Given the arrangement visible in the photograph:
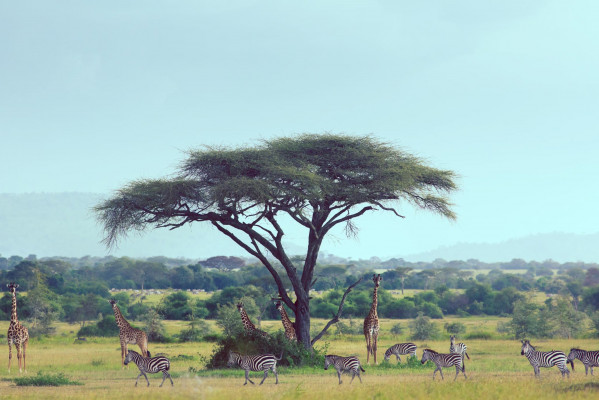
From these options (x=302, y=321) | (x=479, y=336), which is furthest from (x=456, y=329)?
(x=302, y=321)

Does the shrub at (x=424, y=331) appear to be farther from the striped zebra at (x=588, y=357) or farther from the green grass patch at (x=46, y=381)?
the green grass patch at (x=46, y=381)

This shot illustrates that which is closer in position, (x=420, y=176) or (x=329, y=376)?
(x=329, y=376)

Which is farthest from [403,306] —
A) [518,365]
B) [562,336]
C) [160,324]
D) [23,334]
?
[23,334]

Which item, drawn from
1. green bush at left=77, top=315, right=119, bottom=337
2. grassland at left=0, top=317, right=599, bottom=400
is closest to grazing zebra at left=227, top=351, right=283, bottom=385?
grassland at left=0, top=317, right=599, bottom=400

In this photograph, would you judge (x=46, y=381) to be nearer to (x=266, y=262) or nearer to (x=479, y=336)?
(x=266, y=262)

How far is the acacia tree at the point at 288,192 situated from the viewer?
93.4 ft

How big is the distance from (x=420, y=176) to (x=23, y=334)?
55.7 ft

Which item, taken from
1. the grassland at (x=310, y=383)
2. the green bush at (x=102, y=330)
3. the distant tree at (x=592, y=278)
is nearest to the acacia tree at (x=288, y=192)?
the grassland at (x=310, y=383)

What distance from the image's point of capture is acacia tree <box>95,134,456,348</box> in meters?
28.5

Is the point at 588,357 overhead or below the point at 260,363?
below

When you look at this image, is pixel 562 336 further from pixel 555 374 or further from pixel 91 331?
pixel 91 331

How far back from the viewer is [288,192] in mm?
27672

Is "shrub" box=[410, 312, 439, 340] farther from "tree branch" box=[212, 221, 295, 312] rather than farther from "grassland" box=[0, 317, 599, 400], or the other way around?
"tree branch" box=[212, 221, 295, 312]

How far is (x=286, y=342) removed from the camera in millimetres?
26984
